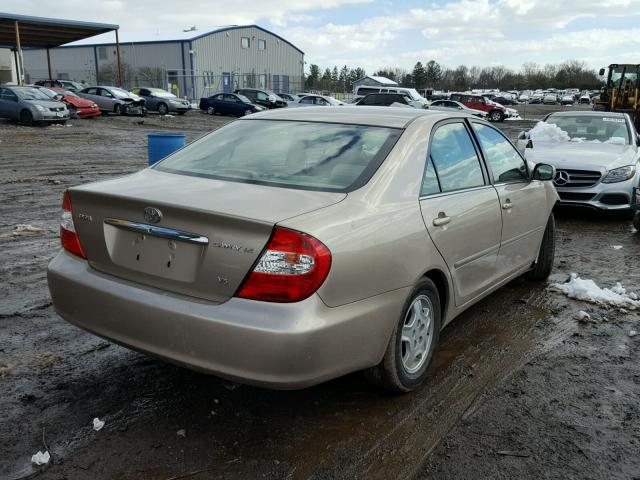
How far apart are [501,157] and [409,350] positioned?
2.07 metres

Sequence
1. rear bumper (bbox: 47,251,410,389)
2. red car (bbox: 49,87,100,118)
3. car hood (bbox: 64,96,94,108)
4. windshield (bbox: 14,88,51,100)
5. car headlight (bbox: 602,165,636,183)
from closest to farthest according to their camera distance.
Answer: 1. rear bumper (bbox: 47,251,410,389)
2. car headlight (bbox: 602,165,636,183)
3. windshield (bbox: 14,88,51,100)
4. red car (bbox: 49,87,100,118)
5. car hood (bbox: 64,96,94,108)

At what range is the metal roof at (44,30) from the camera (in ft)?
99.7

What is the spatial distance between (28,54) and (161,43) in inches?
809

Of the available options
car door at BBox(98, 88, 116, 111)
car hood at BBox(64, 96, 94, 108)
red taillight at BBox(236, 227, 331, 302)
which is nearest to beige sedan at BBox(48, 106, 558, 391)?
red taillight at BBox(236, 227, 331, 302)

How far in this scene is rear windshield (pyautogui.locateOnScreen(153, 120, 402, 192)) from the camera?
3.23m

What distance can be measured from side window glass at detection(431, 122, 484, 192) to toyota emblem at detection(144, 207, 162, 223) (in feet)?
5.72

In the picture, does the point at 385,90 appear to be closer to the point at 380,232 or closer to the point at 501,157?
the point at 501,157

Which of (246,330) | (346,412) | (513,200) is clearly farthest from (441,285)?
(246,330)

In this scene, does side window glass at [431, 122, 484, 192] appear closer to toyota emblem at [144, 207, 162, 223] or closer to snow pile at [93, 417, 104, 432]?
toyota emblem at [144, 207, 162, 223]

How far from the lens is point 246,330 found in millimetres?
2566

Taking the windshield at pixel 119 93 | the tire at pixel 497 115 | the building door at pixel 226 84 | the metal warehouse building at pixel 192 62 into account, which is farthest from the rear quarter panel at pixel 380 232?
the building door at pixel 226 84

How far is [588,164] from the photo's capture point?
27.8ft

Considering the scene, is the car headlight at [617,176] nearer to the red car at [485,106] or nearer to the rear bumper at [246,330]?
the rear bumper at [246,330]

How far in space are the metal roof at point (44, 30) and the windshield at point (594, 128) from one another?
92.6 ft
